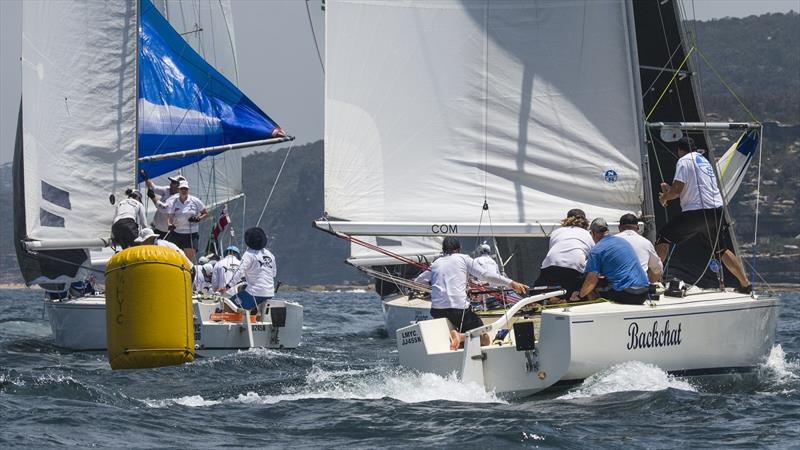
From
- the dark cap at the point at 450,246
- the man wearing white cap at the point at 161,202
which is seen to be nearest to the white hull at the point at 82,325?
the man wearing white cap at the point at 161,202

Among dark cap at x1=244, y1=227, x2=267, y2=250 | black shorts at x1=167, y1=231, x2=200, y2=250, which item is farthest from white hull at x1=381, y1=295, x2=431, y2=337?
dark cap at x1=244, y1=227, x2=267, y2=250

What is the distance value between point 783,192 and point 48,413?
103 metres

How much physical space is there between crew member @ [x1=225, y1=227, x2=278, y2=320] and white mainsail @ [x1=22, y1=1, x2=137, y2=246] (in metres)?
2.88

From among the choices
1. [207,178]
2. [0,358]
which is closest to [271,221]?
[207,178]

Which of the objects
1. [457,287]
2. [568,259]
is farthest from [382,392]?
[568,259]

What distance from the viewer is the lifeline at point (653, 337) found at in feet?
39.4

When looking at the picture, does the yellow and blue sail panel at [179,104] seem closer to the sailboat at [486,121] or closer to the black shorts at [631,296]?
the sailboat at [486,121]

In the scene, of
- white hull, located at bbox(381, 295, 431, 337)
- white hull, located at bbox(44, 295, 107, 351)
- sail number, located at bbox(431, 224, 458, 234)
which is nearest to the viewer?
sail number, located at bbox(431, 224, 458, 234)

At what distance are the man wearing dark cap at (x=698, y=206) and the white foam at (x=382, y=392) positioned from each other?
10.9 feet

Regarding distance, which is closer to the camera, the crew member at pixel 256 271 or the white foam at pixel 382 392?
the white foam at pixel 382 392

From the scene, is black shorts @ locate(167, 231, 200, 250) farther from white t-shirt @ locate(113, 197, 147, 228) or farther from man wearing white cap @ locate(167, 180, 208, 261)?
white t-shirt @ locate(113, 197, 147, 228)

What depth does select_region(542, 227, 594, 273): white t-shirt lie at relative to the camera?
13391 mm

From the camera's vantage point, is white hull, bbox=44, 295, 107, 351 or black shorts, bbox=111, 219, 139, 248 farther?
white hull, bbox=44, 295, 107, 351

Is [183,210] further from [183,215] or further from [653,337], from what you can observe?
[653,337]
